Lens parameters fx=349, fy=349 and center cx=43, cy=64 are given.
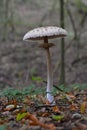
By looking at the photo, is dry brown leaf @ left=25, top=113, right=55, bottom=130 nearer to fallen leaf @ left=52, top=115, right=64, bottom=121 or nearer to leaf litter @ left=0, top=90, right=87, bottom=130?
leaf litter @ left=0, top=90, right=87, bottom=130

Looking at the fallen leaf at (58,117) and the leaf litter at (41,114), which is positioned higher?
the fallen leaf at (58,117)

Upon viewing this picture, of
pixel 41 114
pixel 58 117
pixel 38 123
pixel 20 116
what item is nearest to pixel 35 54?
pixel 41 114

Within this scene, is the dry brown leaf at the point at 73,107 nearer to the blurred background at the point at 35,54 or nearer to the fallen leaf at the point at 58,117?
the fallen leaf at the point at 58,117

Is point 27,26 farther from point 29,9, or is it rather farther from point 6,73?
point 6,73

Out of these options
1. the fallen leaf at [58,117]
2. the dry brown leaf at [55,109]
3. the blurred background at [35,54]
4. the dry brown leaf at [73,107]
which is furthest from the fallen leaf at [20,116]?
the blurred background at [35,54]

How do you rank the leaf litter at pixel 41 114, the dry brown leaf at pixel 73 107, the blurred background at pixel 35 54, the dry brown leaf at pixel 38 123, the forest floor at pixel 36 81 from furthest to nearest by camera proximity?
the blurred background at pixel 35 54 → the dry brown leaf at pixel 73 107 → the forest floor at pixel 36 81 → the leaf litter at pixel 41 114 → the dry brown leaf at pixel 38 123

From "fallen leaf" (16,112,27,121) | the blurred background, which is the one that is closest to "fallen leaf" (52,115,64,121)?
"fallen leaf" (16,112,27,121)

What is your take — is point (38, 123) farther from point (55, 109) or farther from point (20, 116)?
point (55, 109)

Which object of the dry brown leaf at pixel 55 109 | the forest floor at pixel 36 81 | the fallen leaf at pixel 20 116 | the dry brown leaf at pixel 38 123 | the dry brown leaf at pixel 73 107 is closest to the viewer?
the dry brown leaf at pixel 38 123

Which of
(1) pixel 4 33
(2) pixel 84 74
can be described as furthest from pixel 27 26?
(2) pixel 84 74
